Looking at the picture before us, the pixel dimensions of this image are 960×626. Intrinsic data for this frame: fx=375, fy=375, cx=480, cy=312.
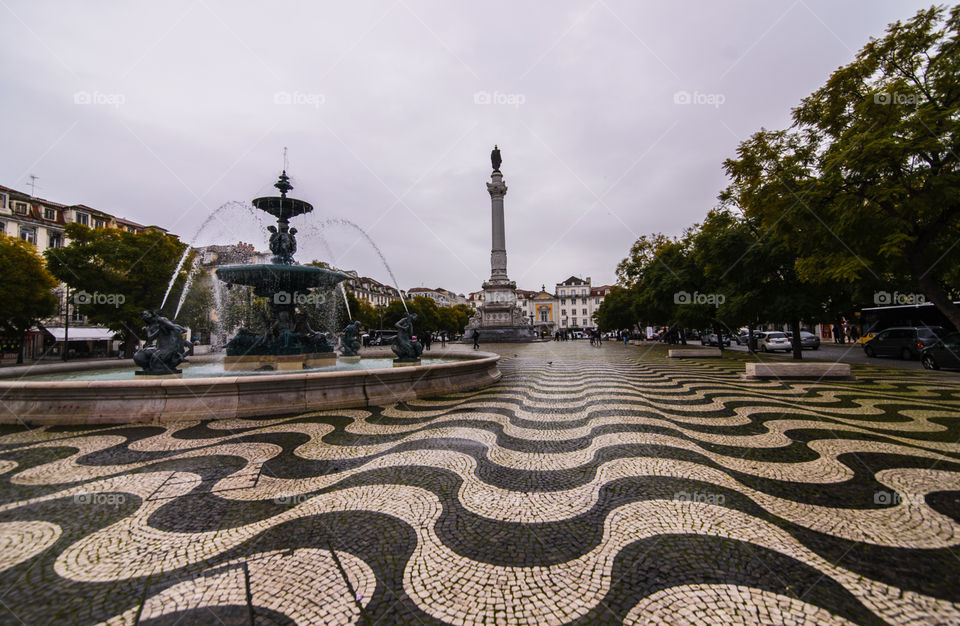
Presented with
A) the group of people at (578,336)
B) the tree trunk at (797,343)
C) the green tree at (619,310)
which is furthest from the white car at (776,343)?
the group of people at (578,336)

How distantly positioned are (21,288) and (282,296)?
21542mm

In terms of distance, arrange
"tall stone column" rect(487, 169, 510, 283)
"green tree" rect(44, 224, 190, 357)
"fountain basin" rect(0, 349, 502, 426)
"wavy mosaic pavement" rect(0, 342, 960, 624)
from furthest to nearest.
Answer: "tall stone column" rect(487, 169, 510, 283) → "green tree" rect(44, 224, 190, 357) → "fountain basin" rect(0, 349, 502, 426) → "wavy mosaic pavement" rect(0, 342, 960, 624)

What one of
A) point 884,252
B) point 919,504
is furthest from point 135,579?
point 884,252

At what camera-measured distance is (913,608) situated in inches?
77.3

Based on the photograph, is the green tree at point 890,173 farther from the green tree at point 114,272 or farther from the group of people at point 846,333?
the green tree at point 114,272

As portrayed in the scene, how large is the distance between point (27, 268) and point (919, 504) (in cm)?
3571
